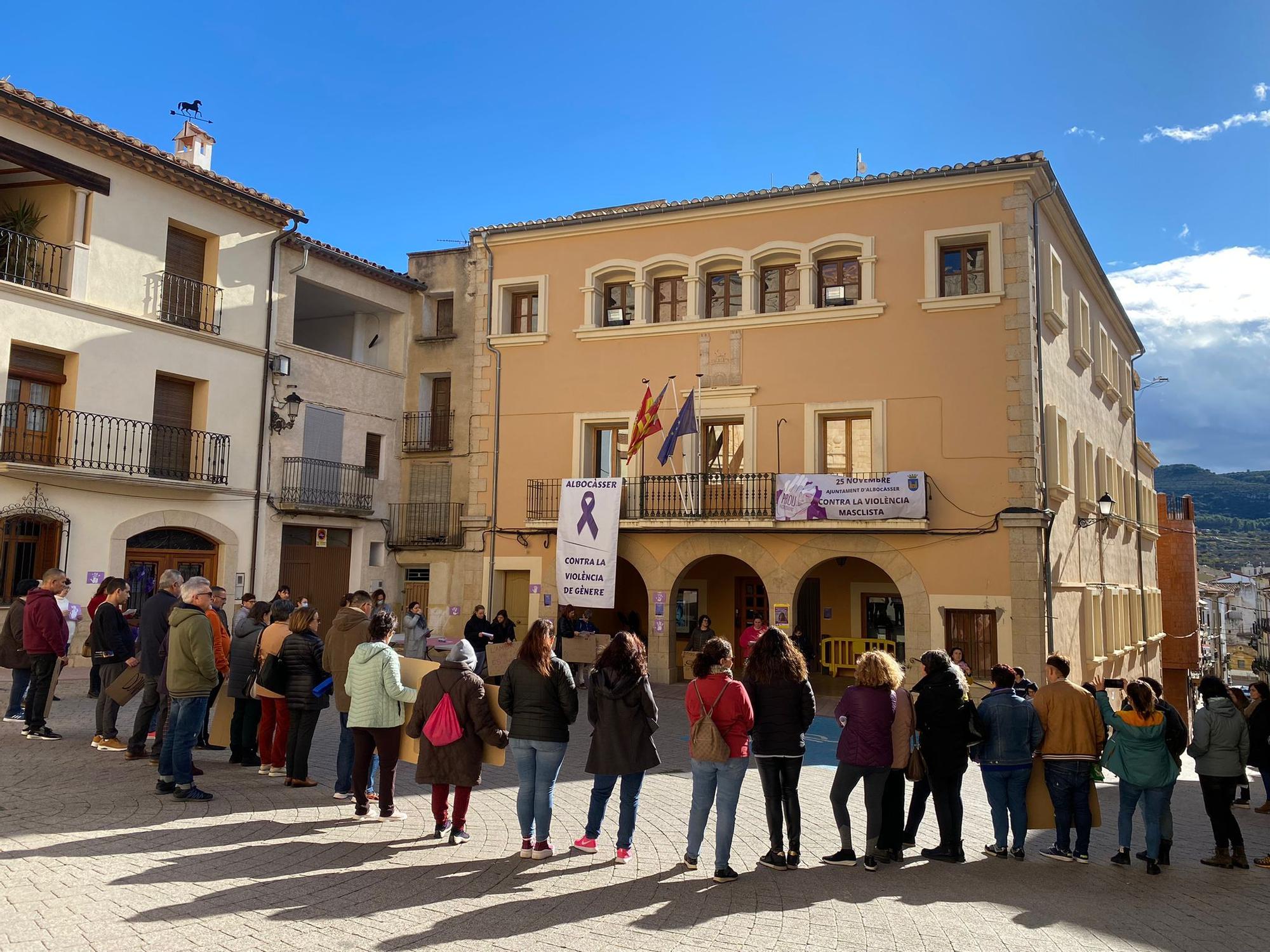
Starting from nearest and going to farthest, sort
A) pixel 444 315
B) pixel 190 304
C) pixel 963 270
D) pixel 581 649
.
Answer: pixel 581 649
pixel 963 270
pixel 190 304
pixel 444 315

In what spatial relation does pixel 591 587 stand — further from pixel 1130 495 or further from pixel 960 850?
pixel 1130 495

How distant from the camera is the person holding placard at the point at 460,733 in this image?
6973 mm

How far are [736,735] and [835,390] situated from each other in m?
13.5

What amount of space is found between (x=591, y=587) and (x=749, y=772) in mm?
8869

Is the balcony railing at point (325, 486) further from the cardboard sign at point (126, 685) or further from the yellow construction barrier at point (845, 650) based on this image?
the cardboard sign at point (126, 685)

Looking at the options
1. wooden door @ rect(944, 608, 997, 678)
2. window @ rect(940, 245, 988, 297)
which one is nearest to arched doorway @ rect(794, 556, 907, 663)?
wooden door @ rect(944, 608, 997, 678)

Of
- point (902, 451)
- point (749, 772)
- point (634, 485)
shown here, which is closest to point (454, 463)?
point (634, 485)

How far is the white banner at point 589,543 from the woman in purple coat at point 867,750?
39.5ft

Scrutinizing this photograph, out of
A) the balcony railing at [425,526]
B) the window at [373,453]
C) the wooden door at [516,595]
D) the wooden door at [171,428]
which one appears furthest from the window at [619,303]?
the wooden door at [171,428]

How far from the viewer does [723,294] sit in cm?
2070

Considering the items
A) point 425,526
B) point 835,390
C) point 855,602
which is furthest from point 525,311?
point 855,602

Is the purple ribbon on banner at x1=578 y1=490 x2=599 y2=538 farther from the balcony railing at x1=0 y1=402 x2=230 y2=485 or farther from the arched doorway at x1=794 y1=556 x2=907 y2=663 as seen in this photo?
the balcony railing at x1=0 y1=402 x2=230 y2=485

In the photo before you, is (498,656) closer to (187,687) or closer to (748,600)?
(748,600)

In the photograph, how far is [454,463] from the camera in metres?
23.1
